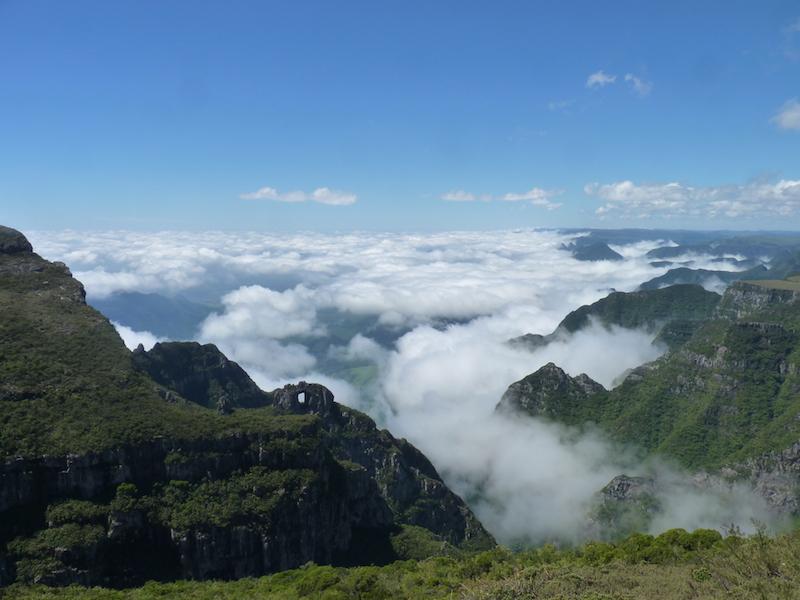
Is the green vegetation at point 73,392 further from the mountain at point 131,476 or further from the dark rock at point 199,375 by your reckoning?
the dark rock at point 199,375

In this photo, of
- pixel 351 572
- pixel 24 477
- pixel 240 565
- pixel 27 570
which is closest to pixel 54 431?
pixel 24 477

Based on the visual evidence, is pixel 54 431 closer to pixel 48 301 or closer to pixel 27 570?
pixel 27 570

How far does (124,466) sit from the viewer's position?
90.6 meters

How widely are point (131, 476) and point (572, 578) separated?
2860 inches

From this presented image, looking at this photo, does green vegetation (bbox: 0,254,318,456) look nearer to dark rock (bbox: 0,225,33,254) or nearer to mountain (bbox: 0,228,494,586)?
mountain (bbox: 0,228,494,586)

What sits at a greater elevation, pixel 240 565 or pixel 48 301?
pixel 48 301

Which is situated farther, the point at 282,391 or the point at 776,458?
the point at 776,458

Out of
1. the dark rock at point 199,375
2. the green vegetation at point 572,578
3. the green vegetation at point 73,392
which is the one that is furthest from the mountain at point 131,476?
the dark rock at point 199,375

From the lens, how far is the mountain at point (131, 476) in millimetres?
82500

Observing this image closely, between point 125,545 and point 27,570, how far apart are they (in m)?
13.1

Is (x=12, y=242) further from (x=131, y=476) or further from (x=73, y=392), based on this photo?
(x=131, y=476)

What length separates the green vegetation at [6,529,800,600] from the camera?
42250mm

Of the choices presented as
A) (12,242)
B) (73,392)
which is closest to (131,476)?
(73,392)

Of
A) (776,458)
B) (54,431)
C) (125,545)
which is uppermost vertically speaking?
(54,431)
